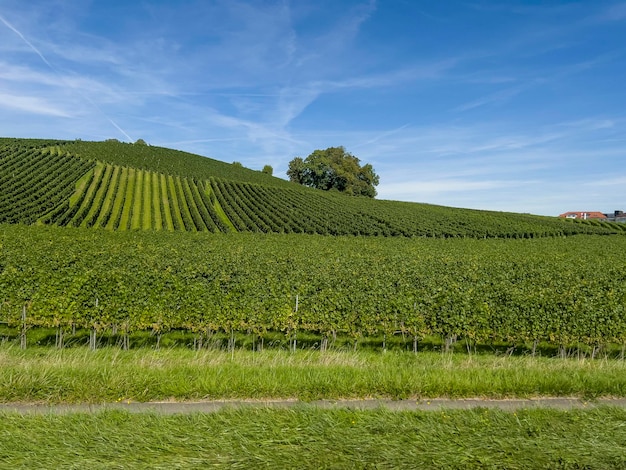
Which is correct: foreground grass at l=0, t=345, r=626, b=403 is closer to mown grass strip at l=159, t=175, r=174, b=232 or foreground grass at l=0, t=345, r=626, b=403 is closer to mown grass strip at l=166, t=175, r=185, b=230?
mown grass strip at l=159, t=175, r=174, b=232

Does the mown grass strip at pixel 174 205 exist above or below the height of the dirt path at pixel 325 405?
above

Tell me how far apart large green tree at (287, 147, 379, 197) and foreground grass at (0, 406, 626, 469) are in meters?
124

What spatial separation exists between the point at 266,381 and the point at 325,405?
1.18 m

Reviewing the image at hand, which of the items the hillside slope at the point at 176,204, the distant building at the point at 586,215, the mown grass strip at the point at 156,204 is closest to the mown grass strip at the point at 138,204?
the hillside slope at the point at 176,204

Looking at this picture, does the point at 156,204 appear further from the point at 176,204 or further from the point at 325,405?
the point at 325,405

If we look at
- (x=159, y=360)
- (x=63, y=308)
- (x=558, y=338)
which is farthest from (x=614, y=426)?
(x=63, y=308)

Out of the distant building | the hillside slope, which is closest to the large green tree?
the hillside slope

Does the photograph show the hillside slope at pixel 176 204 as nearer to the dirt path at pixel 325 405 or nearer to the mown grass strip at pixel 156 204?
the mown grass strip at pixel 156 204

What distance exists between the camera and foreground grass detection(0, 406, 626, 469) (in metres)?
4.41

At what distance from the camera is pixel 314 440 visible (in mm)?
4871

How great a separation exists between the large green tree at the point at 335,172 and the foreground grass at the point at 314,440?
12422 centimetres

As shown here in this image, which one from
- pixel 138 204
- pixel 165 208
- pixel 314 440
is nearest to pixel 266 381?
pixel 314 440

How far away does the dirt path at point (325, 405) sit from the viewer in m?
6.03

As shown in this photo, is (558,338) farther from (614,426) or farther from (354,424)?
(354,424)
